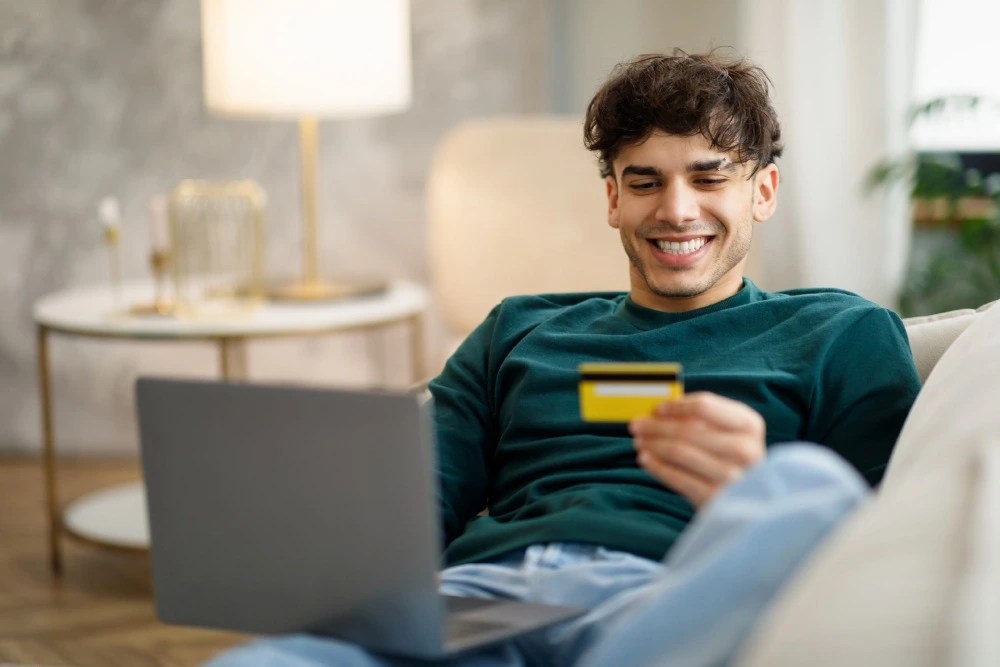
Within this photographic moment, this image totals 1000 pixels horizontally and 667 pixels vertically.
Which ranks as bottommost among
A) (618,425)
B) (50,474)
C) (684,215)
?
(50,474)

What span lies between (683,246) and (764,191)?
0.16m

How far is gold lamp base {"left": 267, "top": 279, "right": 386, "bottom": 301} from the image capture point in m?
3.12

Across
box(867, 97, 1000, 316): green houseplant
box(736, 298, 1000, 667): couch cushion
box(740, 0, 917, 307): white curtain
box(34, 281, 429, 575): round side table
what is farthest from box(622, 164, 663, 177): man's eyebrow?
box(740, 0, 917, 307): white curtain

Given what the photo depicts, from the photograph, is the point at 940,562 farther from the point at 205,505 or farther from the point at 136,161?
the point at 136,161

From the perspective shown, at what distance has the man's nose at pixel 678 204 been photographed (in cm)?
154

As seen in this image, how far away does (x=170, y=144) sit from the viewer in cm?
387

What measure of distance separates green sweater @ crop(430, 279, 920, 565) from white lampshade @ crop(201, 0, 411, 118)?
148 centimetres

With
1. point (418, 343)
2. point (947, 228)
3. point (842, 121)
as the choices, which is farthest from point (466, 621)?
point (947, 228)

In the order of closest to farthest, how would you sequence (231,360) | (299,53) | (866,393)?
(866,393)
(299,53)
(231,360)

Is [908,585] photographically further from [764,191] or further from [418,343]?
[418,343]

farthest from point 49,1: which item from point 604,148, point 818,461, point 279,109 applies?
point 818,461

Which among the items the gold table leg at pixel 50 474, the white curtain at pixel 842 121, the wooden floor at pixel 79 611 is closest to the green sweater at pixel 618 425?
the wooden floor at pixel 79 611

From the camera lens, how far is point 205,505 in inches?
46.0

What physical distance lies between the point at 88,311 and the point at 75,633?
698 mm
